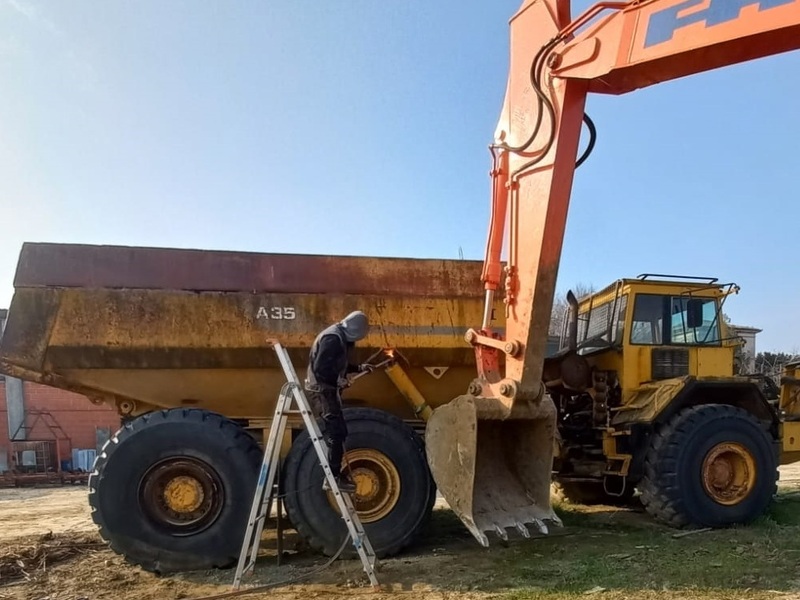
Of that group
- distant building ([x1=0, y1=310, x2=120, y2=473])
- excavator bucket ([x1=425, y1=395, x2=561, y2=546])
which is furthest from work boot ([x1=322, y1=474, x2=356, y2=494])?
distant building ([x1=0, y1=310, x2=120, y2=473])

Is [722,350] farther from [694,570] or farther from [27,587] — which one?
[27,587]

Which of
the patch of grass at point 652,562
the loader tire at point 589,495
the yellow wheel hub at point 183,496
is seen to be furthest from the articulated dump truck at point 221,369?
the loader tire at point 589,495

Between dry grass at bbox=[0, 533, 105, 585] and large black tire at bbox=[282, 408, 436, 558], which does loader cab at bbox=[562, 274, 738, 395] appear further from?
dry grass at bbox=[0, 533, 105, 585]

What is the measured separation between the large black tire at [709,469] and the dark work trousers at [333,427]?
3294mm

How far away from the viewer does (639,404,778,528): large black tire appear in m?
6.57

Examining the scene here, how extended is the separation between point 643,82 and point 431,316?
266cm

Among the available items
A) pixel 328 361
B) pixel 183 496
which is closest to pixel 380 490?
pixel 328 361

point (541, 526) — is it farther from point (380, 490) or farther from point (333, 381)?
point (333, 381)

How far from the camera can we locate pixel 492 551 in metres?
5.76

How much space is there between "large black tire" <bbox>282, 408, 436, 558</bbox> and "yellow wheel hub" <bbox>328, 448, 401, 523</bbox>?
0.04ft

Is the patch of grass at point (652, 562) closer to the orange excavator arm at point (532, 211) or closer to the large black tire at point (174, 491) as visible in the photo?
the orange excavator arm at point (532, 211)

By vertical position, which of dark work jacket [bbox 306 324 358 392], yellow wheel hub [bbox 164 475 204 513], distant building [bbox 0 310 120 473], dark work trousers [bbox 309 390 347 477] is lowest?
distant building [bbox 0 310 120 473]

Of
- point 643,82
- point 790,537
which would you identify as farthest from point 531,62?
point 790,537

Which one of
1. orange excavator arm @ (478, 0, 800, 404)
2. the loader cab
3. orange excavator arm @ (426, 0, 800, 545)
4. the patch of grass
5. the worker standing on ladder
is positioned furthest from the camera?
the loader cab
